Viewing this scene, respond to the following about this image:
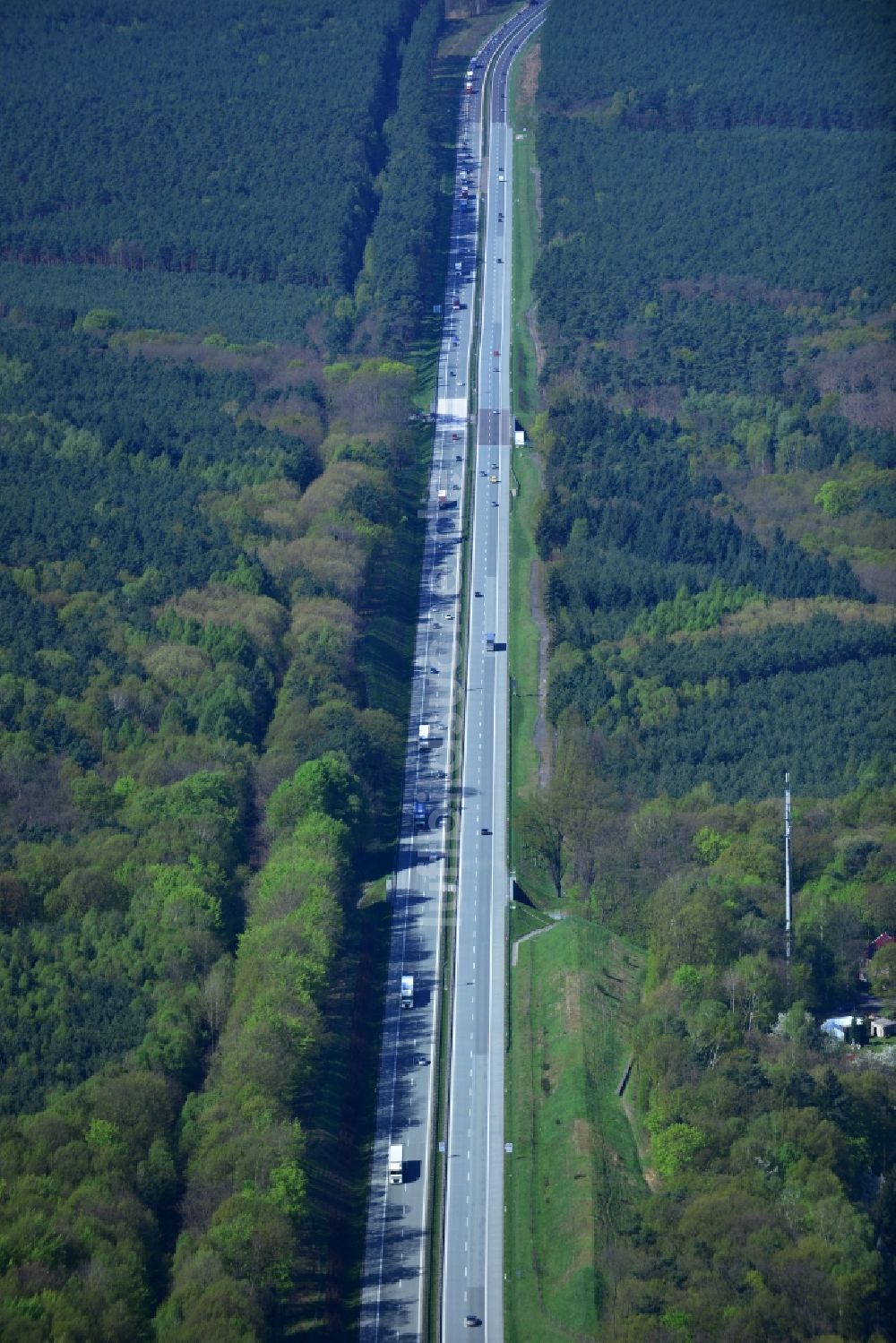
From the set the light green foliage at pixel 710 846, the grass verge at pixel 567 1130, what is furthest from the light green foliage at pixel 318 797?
the light green foliage at pixel 710 846

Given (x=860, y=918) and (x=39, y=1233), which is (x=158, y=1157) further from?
(x=860, y=918)

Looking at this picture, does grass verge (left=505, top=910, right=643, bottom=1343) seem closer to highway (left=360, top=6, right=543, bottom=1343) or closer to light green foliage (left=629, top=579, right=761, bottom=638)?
highway (left=360, top=6, right=543, bottom=1343)

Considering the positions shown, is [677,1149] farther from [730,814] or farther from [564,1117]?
[730,814]

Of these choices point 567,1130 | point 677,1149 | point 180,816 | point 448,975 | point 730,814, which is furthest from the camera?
point 730,814

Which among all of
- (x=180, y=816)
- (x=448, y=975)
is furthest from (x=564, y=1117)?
(x=180, y=816)

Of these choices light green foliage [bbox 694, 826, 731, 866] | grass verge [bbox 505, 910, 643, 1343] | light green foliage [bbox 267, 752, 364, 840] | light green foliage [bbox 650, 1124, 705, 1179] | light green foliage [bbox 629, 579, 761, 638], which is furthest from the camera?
light green foliage [bbox 629, 579, 761, 638]

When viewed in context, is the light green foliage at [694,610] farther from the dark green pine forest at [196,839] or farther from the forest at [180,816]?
the forest at [180,816]

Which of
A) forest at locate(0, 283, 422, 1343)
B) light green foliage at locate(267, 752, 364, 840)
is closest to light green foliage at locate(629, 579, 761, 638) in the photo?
forest at locate(0, 283, 422, 1343)
